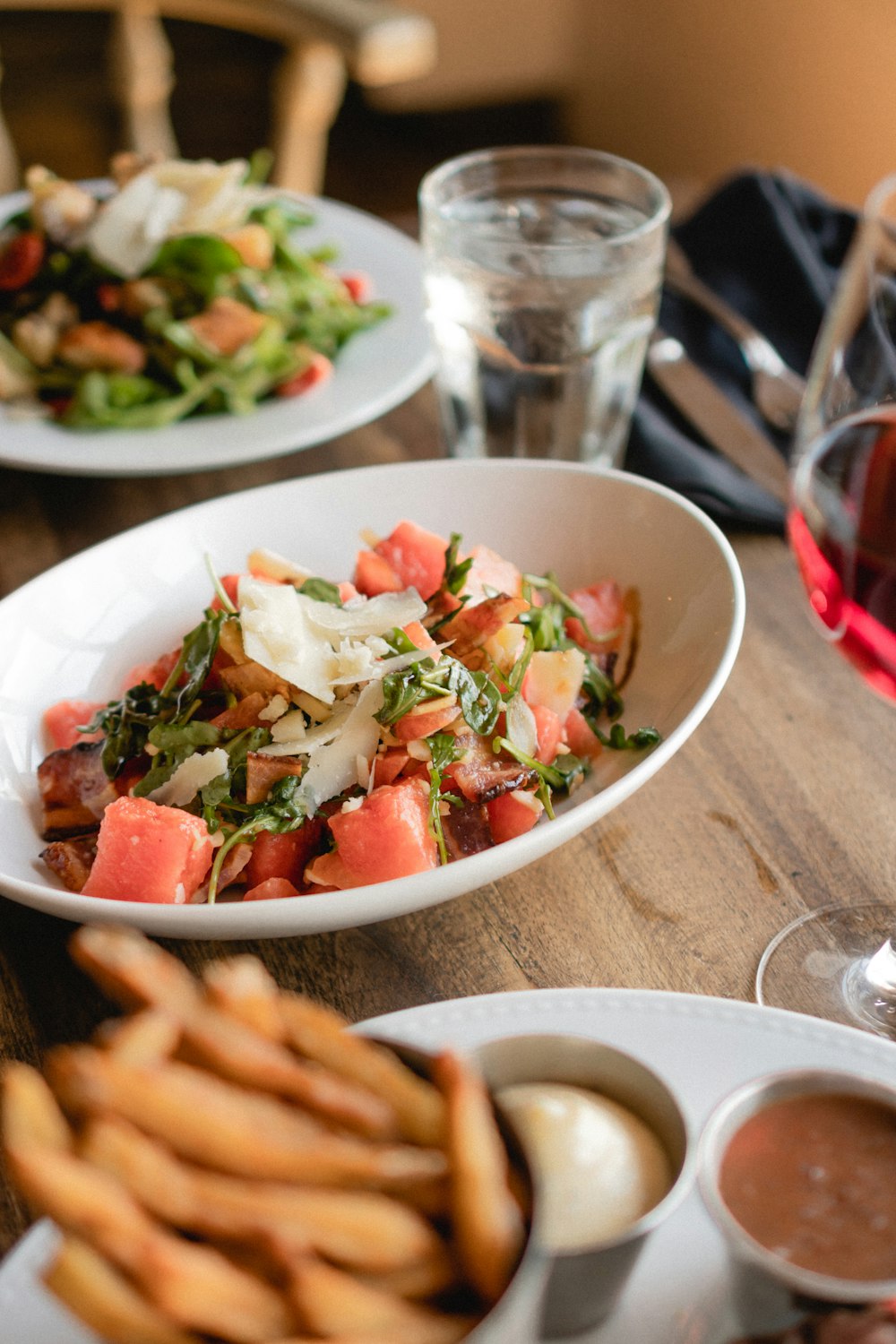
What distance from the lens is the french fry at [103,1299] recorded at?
0.52 meters

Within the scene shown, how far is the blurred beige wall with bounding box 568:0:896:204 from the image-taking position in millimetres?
3950

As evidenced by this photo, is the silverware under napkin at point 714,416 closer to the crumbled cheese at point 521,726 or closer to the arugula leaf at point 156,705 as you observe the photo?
the crumbled cheese at point 521,726

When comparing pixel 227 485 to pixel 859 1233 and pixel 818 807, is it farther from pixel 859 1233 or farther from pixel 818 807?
pixel 859 1233

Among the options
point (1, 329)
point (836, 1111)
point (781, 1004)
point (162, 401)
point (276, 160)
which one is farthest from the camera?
point (276, 160)

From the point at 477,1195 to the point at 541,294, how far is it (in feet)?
4.46

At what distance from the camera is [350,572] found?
4.95 feet

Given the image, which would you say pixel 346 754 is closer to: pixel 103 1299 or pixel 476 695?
pixel 476 695

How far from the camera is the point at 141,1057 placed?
22.1 inches

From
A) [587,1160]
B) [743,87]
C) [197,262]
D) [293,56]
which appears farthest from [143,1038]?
[743,87]

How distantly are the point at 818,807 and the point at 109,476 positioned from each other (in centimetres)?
120

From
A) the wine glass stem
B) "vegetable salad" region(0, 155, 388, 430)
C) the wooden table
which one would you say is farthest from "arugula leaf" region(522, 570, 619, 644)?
"vegetable salad" region(0, 155, 388, 430)

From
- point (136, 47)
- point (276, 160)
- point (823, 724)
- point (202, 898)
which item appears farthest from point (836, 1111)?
point (136, 47)

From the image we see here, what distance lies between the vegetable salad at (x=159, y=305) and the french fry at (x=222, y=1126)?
1400mm

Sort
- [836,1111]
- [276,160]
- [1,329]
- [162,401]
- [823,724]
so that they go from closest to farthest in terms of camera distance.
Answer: [836,1111] < [823,724] < [162,401] < [1,329] < [276,160]
